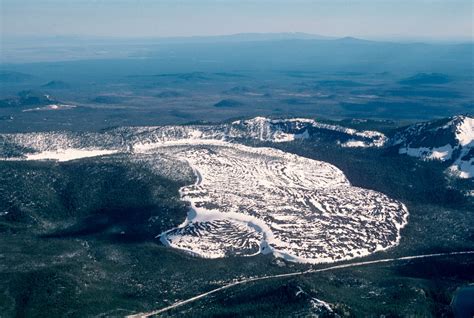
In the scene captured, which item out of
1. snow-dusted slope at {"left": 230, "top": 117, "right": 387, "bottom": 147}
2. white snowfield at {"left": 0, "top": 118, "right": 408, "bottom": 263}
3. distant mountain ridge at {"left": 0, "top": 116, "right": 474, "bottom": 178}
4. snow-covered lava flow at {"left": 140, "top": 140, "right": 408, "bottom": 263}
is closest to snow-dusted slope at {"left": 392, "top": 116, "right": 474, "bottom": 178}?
distant mountain ridge at {"left": 0, "top": 116, "right": 474, "bottom": 178}

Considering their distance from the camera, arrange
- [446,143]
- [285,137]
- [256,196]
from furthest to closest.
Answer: [285,137] < [446,143] < [256,196]

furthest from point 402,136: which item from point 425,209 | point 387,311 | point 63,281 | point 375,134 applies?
point 63,281

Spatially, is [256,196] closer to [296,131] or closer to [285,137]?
[285,137]

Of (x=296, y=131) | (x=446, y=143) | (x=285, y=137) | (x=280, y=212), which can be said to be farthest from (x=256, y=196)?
(x=446, y=143)

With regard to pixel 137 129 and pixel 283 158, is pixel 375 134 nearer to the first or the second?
pixel 283 158

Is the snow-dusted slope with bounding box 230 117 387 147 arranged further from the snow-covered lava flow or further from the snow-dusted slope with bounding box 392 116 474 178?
the snow-covered lava flow

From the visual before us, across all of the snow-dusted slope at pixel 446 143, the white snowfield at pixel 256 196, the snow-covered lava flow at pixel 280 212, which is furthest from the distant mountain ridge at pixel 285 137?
the snow-covered lava flow at pixel 280 212
